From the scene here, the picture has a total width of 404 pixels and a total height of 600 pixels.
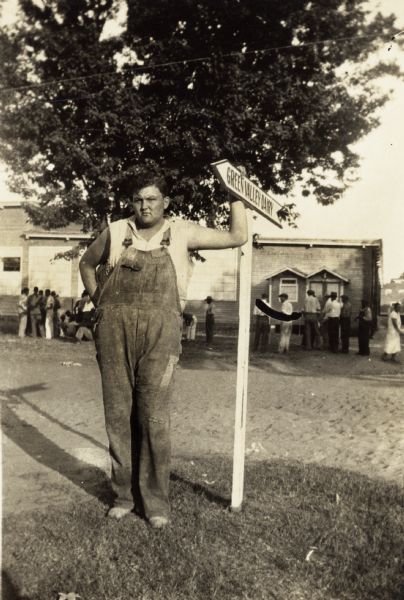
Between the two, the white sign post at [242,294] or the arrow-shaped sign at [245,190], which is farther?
the white sign post at [242,294]

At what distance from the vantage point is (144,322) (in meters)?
3.65

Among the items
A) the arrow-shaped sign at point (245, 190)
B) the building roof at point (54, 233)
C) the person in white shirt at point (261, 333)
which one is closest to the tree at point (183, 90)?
the person in white shirt at point (261, 333)

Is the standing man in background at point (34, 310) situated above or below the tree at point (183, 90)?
below

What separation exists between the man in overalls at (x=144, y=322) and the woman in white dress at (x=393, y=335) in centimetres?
1313

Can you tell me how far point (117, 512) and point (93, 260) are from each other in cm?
159

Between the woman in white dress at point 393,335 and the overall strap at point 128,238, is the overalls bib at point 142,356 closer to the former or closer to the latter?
the overall strap at point 128,238

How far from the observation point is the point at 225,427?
7250mm

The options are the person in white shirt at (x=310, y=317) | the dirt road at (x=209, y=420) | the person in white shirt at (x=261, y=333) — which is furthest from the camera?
the person in white shirt at (x=310, y=317)

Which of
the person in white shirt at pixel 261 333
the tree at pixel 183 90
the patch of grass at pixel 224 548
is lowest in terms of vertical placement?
the patch of grass at pixel 224 548

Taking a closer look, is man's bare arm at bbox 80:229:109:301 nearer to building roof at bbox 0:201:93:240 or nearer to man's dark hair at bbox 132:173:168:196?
man's dark hair at bbox 132:173:168:196

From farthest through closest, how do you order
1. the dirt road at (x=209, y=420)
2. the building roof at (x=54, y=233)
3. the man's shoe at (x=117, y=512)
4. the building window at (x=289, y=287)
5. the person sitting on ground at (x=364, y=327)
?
the building roof at (x=54, y=233) → the building window at (x=289, y=287) → the person sitting on ground at (x=364, y=327) → the dirt road at (x=209, y=420) → the man's shoe at (x=117, y=512)

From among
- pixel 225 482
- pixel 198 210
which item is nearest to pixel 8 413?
pixel 225 482

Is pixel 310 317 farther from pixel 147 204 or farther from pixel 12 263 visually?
pixel 12 263

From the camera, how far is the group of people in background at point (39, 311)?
66.1ft
